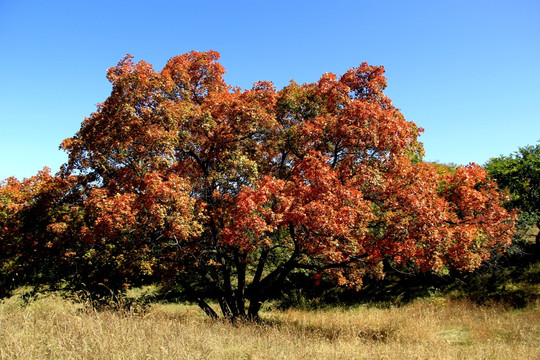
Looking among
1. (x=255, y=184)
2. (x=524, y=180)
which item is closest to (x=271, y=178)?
(x=255, y=184)

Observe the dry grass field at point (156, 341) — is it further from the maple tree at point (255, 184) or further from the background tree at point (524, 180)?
the background tree at point (524, 180)

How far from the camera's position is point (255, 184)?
10992 millimetres

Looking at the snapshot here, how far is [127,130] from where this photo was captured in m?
10.3

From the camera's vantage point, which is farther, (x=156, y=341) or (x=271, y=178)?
(x=271, y=178)

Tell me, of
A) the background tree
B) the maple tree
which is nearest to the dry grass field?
the maple tree

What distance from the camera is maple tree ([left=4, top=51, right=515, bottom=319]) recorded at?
964cm

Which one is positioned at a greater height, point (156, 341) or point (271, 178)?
point (271, 178)

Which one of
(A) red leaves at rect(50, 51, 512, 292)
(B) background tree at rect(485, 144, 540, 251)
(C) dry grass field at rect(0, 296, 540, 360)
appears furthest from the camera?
(B) background tree at rect(485, 144, 540, 251)

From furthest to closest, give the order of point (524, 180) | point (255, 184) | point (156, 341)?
1. point (524, 180)
2. point (255, 184)
3. point (156, 341)

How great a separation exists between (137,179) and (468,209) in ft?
39.4

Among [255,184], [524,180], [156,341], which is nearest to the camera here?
[156,341]

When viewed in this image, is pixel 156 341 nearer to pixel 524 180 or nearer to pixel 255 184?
pixel 255 184

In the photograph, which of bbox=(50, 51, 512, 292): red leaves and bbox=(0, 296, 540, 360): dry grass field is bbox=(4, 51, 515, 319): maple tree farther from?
bbox=(0, 296, 540, 360): dry grass field

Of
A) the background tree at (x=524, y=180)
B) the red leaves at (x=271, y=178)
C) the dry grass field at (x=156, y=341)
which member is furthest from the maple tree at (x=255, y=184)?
the background tree at (x=524, y=180)
